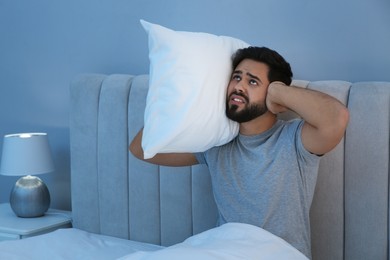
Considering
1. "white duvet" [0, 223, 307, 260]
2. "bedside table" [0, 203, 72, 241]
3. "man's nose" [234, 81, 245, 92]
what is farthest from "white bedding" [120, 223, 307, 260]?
"bedside table" [0, 203, 72, 241]

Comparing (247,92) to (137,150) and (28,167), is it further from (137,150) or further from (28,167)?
(28,167)

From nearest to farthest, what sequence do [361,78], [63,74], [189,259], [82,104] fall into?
[189,259], [361,78], [82,104], [63,74]

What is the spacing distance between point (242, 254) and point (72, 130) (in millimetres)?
1152

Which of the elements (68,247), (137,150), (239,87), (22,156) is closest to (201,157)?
(137,150)

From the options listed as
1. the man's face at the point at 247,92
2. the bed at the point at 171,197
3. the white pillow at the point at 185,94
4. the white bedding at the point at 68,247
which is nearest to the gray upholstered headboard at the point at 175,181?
the bed at the point at 171,197

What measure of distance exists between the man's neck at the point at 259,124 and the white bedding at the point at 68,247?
628 millimetres

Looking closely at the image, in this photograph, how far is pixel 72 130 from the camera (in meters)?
2.47

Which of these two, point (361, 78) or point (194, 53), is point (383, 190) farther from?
point (194, 53)

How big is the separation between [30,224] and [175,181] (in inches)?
27.3

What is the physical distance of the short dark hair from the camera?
5.99 feet

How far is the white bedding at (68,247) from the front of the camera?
2057 millimetres

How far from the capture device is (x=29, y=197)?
2.54 metres

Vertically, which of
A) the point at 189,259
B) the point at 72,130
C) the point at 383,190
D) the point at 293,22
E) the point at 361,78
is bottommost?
the point at 189,259

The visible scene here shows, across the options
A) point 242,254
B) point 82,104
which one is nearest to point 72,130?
point 82,104
